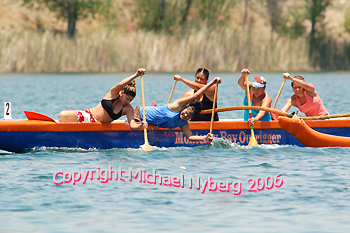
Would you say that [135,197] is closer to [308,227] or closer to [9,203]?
[9,203]

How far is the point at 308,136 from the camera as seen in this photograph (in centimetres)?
1103

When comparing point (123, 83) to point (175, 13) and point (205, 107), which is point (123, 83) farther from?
point (175, 13)

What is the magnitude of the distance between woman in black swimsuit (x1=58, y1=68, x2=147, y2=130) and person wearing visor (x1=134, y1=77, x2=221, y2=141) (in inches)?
13.4

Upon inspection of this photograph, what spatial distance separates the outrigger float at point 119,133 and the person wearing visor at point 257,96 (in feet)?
0.51

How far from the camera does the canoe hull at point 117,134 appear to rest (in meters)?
10.4

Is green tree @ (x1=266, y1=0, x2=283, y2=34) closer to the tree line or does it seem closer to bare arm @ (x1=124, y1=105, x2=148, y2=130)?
the tree line

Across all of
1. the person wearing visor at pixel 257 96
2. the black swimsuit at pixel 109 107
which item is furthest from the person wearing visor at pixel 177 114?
the person wearing visor at pixel 257 96

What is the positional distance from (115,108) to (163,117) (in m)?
0.84

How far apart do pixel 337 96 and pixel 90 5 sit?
25.9m

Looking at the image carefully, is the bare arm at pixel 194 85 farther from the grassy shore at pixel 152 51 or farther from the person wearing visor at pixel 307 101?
the grassy shore at pixel 152 51

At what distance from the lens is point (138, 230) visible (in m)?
6.41

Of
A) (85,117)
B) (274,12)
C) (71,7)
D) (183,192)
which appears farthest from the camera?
(274,12)

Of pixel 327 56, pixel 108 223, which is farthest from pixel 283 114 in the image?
pixel 327 56

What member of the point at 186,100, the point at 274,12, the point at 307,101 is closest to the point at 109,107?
the point at 186,100
